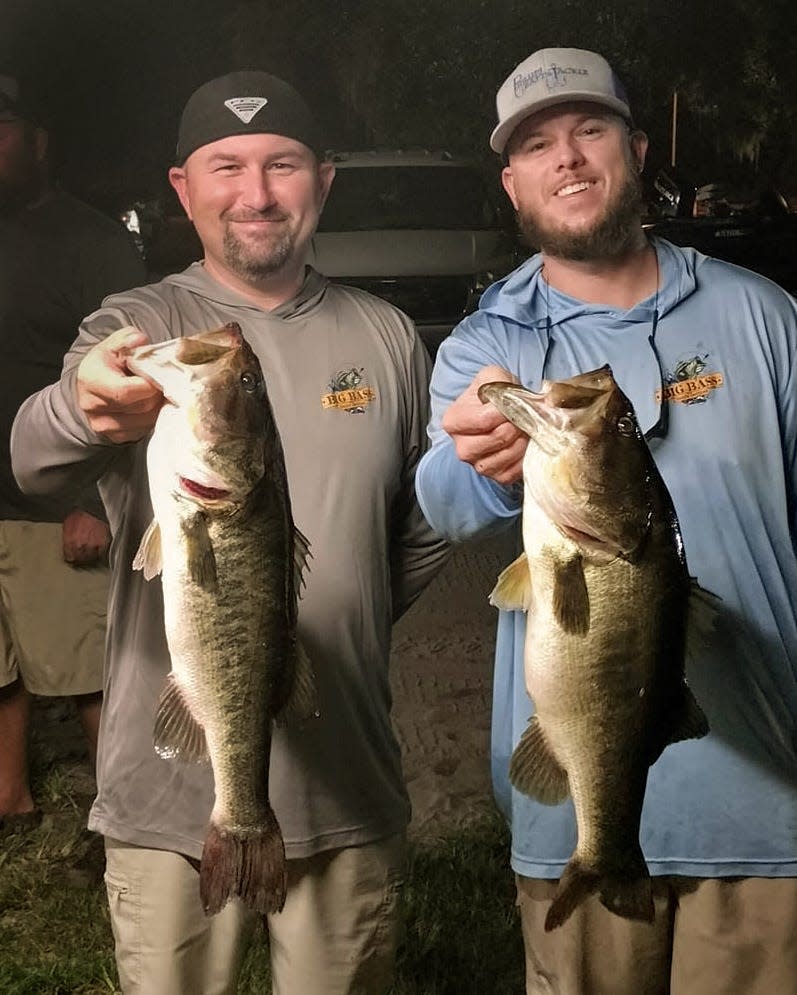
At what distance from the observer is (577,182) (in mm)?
1826

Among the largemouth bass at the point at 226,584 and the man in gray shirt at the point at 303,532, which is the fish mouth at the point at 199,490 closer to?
the largemouth bass at the point at 226,584

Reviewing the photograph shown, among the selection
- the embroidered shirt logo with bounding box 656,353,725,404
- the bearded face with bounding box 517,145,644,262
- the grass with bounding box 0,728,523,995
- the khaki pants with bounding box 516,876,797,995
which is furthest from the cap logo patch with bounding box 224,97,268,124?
the grass with bounding box 0,728,523,995

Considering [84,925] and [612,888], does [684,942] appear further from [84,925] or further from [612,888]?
[84,925]

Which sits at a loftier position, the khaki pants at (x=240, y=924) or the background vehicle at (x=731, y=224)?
the background vehicle at (x=731, y=224)

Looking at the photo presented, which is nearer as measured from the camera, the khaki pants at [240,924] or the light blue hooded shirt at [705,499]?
the light blue hooded shirt at [705,499]

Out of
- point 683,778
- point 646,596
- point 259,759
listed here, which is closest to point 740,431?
point 646,596

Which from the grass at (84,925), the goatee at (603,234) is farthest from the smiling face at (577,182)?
the grass at (84,925)

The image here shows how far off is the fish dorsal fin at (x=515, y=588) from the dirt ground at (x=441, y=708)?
63 cm

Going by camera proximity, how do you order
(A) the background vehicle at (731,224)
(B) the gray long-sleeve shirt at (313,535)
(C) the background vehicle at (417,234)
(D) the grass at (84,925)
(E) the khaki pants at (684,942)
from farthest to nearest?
(D) the grass at (84,925) < (A) the background vehicle at (731,224) < (C) the background vehicle at (417,234) < (E) the khaki pants at (684,942) < (B) the gray long-sleeve shirt at (313,535)

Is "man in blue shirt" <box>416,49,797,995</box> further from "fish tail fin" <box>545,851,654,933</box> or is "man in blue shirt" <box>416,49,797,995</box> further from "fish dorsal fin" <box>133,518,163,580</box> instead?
"fish dorsal fin" <box>133,518,163,580</box>

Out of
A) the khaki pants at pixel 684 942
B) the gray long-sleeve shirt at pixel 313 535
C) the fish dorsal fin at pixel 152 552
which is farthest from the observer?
the khaki pants at pixel 684 942

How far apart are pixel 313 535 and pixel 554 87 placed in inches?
32.7

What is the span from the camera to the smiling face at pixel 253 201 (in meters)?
1.72

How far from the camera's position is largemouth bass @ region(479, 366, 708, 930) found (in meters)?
1.43
